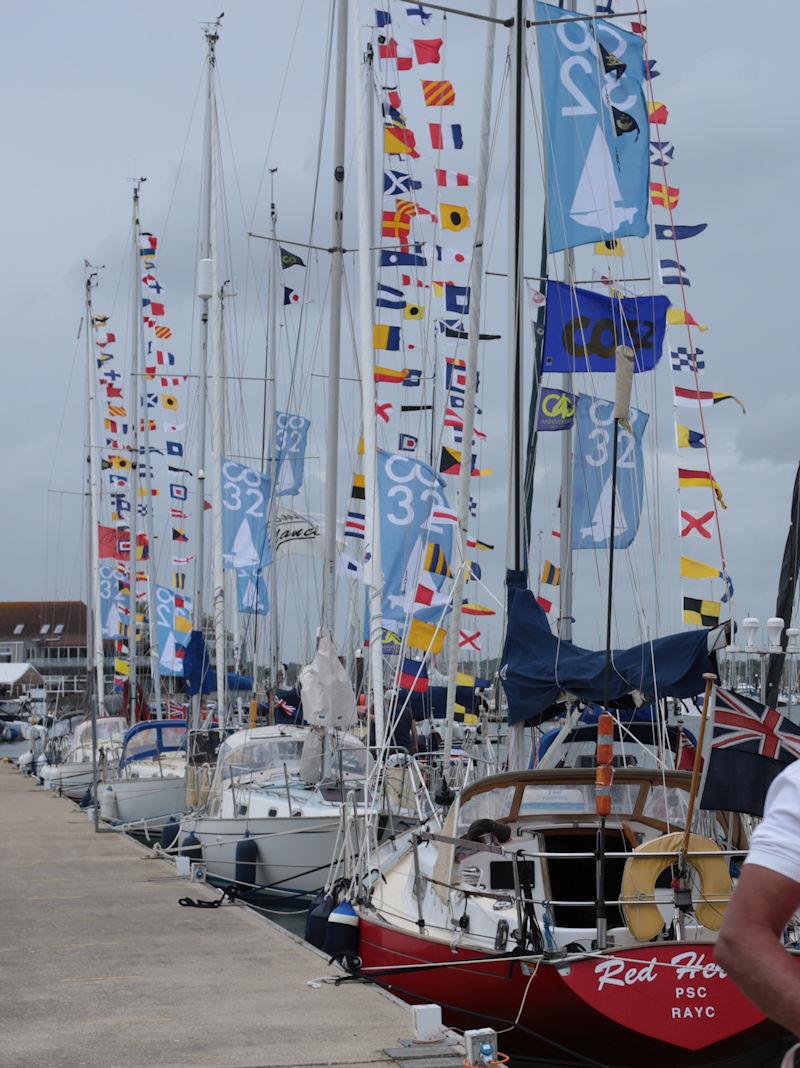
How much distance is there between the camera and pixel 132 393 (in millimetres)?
42781

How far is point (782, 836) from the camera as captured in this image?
2617 millimetres

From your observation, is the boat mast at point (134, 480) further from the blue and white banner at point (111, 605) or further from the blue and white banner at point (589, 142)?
the blue and white banner at point (589, 142)

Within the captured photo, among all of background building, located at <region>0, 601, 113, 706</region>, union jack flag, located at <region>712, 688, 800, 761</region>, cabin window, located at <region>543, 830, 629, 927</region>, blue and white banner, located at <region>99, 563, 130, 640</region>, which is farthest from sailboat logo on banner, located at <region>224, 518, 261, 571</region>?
background building, located at <region>0, 601, 113, 706</region>

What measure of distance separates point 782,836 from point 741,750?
6801 millimetres

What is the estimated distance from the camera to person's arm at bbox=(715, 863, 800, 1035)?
2.60 meters

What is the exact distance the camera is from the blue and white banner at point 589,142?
1345 cm

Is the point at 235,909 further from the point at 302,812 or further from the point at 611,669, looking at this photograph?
the point at 611,669

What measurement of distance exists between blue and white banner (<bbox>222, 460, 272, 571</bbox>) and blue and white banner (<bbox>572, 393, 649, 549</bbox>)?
373 inches

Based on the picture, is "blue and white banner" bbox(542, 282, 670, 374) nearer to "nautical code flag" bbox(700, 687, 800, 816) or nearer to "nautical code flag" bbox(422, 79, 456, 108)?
"nautical code flag" bbox(700, 687, 800, 816)

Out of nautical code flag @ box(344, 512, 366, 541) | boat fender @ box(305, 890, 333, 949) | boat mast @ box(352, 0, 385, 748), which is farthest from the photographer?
nautical code flag @ box(344, 512, 366, 541)

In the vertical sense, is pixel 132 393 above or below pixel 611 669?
above

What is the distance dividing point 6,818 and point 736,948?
27.1 meters

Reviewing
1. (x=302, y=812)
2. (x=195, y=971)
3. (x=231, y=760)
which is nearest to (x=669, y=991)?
(x=195, y=971)

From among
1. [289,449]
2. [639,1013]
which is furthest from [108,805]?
[639,1013]
